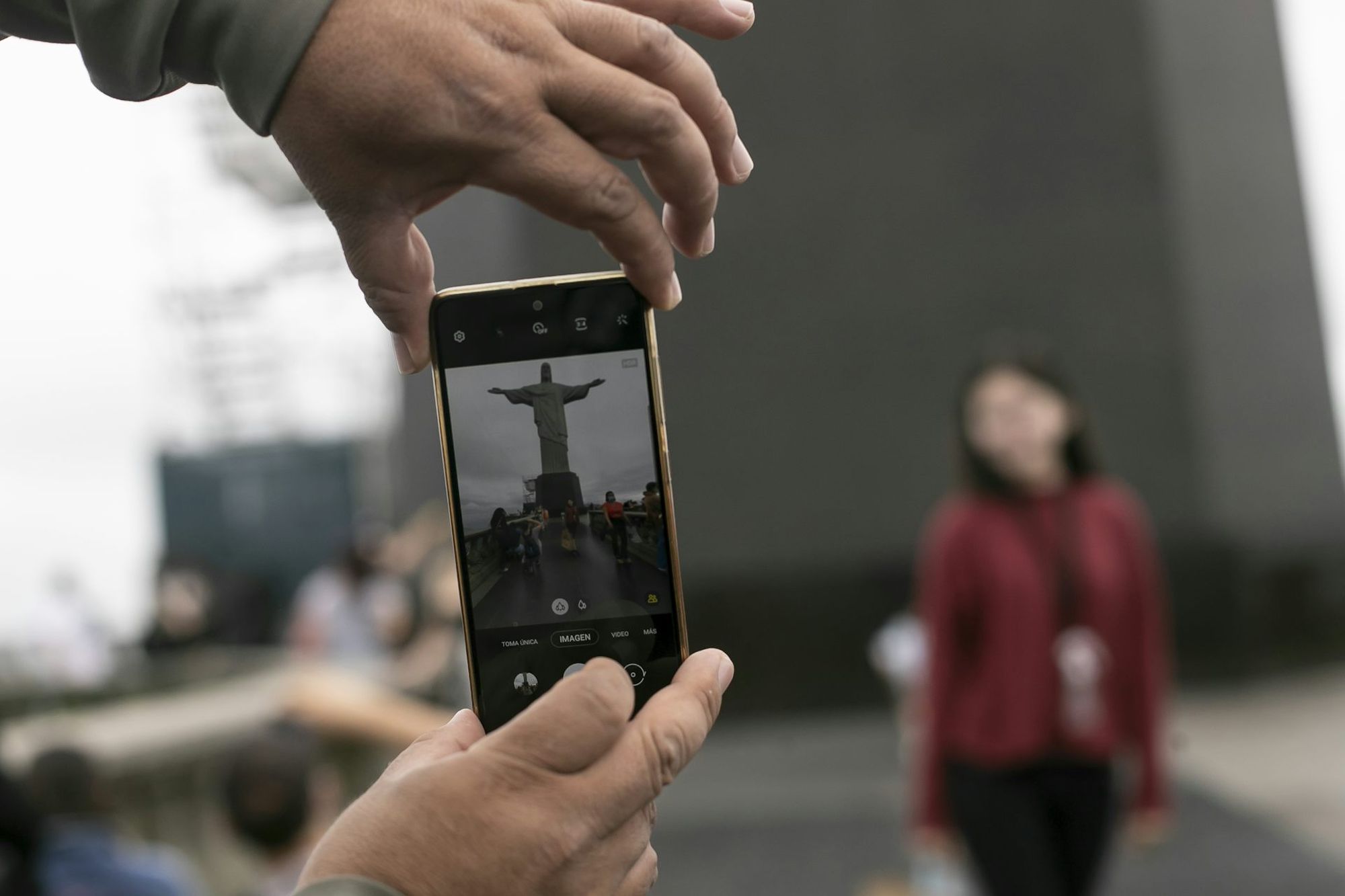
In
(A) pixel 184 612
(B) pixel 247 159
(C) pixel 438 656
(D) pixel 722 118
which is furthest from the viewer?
(B) pixel 247 159

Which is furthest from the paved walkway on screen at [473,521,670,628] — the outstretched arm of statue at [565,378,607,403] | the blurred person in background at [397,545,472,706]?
the blurred person in background at [397,545,472,706]

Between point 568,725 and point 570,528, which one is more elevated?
point 570,528

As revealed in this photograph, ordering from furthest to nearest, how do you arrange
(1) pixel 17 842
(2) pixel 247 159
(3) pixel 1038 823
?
(2) pixel 247 159 < (3) pixel 1038 823 < (1) pixel 17 842

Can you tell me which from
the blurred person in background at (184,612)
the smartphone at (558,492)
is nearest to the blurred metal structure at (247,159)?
the blurred person in background at (184,612)

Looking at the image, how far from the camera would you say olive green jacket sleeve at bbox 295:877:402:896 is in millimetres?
726

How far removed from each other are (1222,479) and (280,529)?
1261cm

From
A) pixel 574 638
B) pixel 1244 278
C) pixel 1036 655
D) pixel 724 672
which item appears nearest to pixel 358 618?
pixel 1036 655

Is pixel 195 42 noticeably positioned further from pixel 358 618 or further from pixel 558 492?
pixel 358 618

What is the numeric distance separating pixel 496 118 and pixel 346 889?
0.49 metres

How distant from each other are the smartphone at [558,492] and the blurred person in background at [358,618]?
5.48 meters

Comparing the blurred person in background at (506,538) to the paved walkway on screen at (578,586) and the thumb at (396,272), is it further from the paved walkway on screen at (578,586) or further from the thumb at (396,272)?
the thumb at (396,272)

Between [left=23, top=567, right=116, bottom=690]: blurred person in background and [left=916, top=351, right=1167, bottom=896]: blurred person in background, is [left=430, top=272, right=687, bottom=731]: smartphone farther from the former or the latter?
[left=23, top=567, right=116, bottom=690]: blurred person in background

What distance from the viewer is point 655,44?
767 mm

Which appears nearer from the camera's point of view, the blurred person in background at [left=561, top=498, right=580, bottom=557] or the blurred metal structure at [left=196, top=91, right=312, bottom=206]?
the blurred person in background at [left=561, top=498, right=580, bottom=557]
